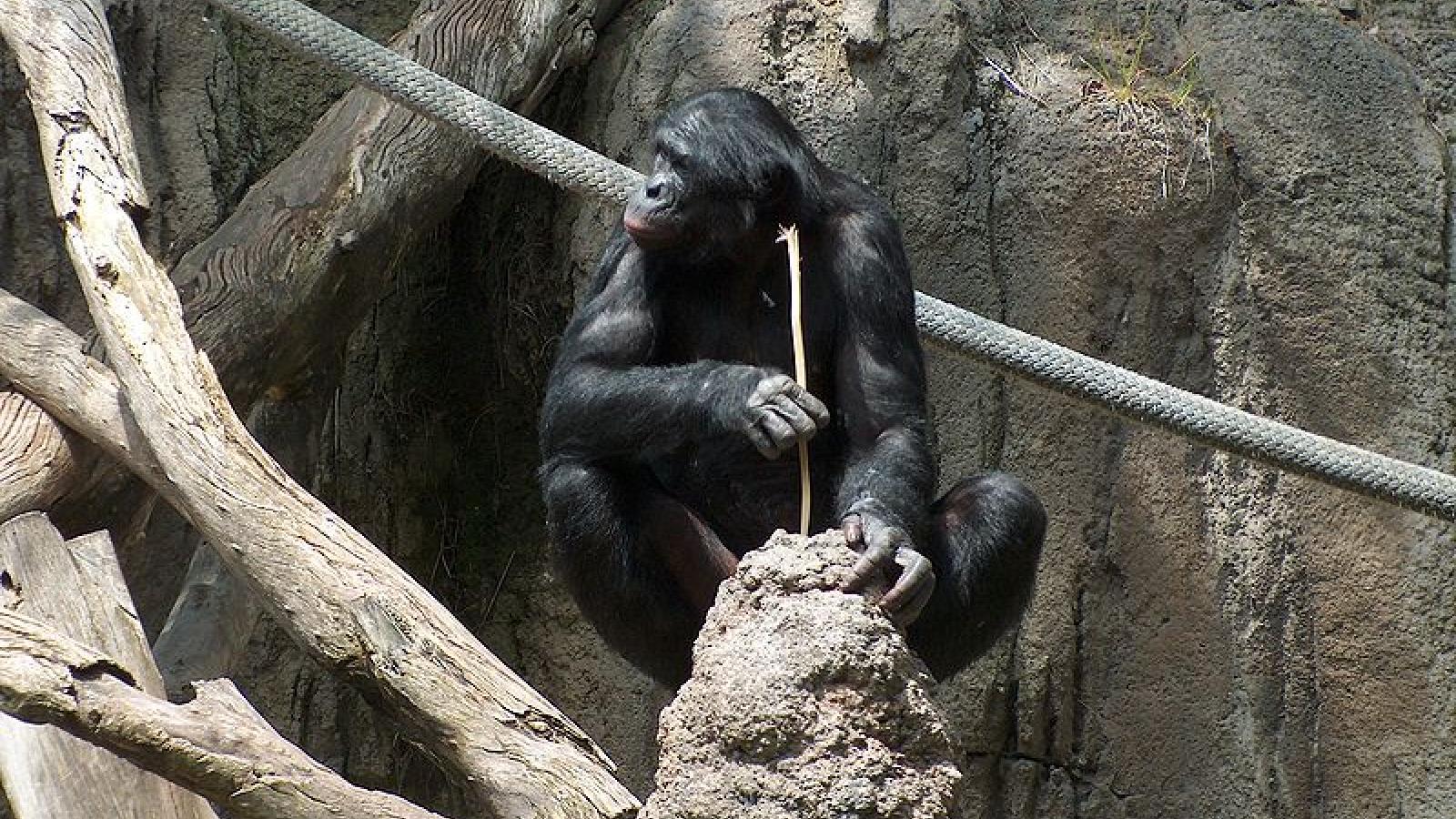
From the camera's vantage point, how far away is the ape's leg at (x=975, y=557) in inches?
169

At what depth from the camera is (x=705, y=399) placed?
412 centimetres

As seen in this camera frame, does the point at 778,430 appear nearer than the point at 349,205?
Yes

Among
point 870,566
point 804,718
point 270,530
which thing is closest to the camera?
point 804,718

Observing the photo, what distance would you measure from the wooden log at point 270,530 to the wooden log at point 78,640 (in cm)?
35

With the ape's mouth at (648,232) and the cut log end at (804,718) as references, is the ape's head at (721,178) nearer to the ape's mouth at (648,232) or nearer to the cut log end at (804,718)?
the ape's mouth at (648,232)

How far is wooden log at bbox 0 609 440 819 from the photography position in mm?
3219

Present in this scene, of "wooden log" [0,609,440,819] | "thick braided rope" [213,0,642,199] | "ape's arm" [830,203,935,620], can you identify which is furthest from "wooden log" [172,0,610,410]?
"wooden log" [0,609,440,819]

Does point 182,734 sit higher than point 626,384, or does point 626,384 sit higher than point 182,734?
point 626,384

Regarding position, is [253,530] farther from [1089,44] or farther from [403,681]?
[1089,44]

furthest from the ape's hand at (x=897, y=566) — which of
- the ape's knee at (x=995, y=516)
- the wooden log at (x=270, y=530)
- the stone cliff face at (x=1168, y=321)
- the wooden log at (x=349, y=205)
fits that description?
the wooden log at (x=349, y=205)

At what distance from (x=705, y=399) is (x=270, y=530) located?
0.94 m

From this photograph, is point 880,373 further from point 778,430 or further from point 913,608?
point 913,608

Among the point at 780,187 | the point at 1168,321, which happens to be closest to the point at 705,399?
the point at 780,187

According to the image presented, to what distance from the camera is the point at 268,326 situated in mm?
5277
